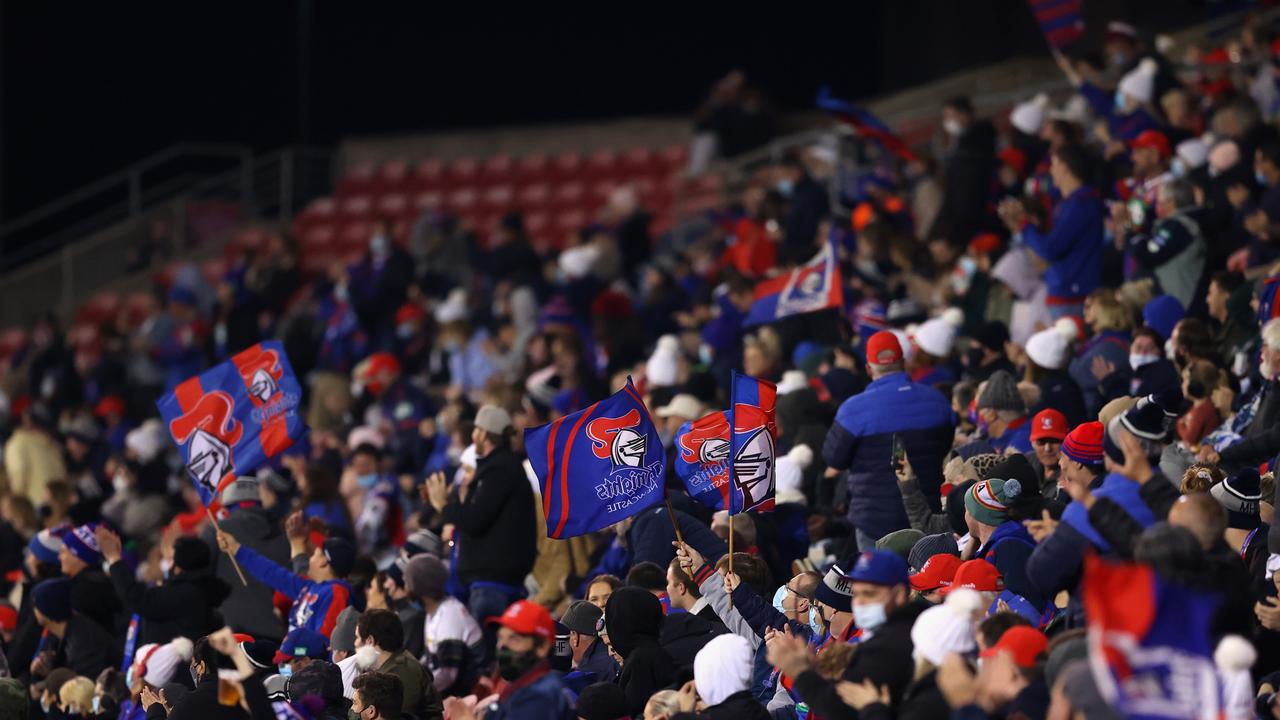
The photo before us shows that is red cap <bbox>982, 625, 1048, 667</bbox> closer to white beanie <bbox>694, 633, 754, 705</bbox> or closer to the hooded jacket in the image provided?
white beanie <bbox>694, 633, 754, 705</bbox>

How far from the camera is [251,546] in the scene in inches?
372

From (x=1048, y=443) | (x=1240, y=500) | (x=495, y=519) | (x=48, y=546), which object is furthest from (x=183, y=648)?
(x=1240, y=500)

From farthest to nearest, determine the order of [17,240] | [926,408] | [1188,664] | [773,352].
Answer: [17,240]
[773,352]
[926,408]
[1188,664]

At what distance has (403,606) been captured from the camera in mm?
8719

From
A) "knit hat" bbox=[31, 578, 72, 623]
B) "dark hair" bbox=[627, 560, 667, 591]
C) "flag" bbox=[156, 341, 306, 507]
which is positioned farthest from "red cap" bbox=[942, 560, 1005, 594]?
"knit hat" bbox=[31, 578, 72, 623]

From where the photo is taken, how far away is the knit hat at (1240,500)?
7121 mm

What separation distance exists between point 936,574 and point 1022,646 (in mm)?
1582

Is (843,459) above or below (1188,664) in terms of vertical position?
below

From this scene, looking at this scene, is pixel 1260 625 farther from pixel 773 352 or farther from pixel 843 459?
pixel 773 352

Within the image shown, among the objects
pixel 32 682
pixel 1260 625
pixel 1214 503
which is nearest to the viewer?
pixel 1214 503

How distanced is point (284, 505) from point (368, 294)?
4872 mm

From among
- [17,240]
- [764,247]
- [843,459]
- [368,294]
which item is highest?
[843,459]

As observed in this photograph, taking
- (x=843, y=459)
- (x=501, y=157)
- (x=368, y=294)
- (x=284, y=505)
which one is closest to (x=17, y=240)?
(x=501, y=157)

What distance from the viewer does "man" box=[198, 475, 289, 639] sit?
30.3ft
